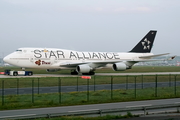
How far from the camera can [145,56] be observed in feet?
197

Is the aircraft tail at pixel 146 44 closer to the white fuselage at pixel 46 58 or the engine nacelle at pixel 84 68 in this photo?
the white fuselage at pixel 46 58

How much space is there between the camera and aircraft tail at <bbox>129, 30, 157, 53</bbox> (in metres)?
61.9

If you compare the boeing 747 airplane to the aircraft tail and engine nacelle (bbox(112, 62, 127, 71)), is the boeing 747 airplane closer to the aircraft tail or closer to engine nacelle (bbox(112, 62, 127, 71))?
engine nacelle (bbox(112, 62, 127, 71))

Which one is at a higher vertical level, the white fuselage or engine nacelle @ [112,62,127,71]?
the white fuselage

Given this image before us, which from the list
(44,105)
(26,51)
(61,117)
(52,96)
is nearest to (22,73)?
(26,51)

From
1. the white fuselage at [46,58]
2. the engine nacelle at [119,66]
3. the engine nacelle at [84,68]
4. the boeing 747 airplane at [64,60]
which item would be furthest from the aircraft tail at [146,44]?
the engine nacelle at [84,68]

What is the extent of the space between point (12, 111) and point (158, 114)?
8.69 meters

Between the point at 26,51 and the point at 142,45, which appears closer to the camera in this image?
the point at 26,51

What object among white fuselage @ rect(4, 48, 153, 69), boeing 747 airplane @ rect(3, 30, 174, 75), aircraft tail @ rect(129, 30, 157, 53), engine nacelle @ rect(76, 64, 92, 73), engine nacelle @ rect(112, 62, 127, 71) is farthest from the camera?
aircraft tail @ rect(129, 30, 157, 53)

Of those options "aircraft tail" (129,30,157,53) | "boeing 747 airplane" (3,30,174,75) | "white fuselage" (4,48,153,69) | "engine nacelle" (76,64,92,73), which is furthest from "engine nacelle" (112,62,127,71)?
"aircraft tail" (129,30,157,53)

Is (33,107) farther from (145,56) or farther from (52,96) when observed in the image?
(145,56)

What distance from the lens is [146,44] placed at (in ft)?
204

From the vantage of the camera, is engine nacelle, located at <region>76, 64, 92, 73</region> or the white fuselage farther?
engine nacelle, located at <region>76, 64, 92, 73</region>

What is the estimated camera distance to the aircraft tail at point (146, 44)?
61.9 metres
